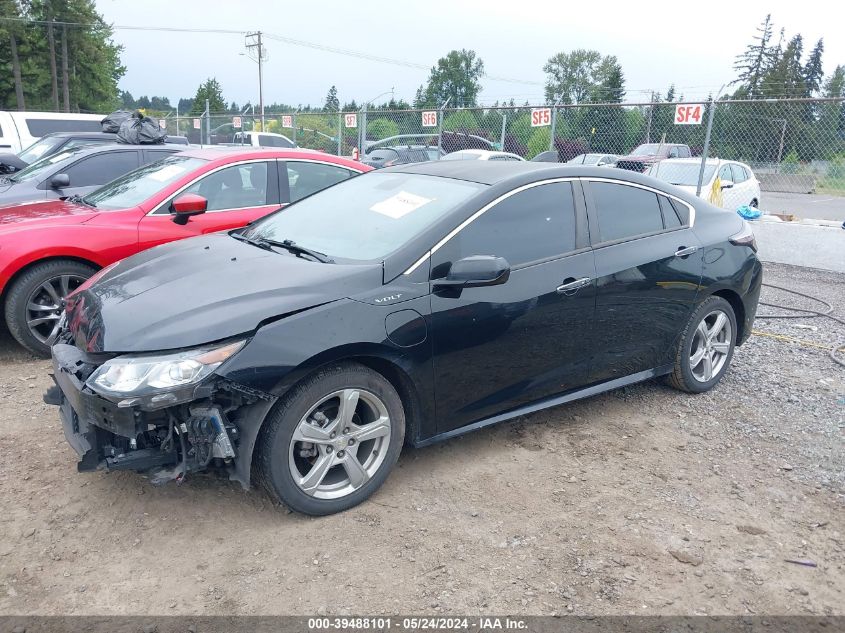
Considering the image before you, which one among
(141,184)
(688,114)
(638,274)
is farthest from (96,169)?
(688,114)

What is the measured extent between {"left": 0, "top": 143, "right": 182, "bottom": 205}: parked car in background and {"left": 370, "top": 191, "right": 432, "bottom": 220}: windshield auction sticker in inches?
180

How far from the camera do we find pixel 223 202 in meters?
5.87

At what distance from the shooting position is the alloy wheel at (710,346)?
4.75 metres

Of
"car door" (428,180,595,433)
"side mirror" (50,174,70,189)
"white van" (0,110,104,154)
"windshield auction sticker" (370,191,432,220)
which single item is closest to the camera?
"car door" (428,180,595,433)

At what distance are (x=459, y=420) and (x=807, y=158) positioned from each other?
13.5 m

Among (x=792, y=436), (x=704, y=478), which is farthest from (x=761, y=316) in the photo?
(x=704, y=478)

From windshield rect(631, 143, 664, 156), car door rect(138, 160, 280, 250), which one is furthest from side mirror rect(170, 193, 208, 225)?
windshield rect(631, 143, 664, 156)

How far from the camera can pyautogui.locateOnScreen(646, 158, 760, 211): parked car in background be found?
12481 mm

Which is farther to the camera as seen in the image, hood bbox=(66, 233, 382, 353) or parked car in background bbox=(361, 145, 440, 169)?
parked car in background bbox=(361, 145, 440, 169)

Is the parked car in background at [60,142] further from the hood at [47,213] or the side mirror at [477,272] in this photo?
the side mirror at [477,272]

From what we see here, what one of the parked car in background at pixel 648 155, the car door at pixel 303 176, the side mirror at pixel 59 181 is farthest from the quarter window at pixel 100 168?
the parked car in background at pixel 648 155

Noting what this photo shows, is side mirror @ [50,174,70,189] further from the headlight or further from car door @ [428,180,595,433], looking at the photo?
car door @ [428,180,595,433]

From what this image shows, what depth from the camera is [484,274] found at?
3268 mm

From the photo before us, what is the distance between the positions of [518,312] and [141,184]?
3887mm
